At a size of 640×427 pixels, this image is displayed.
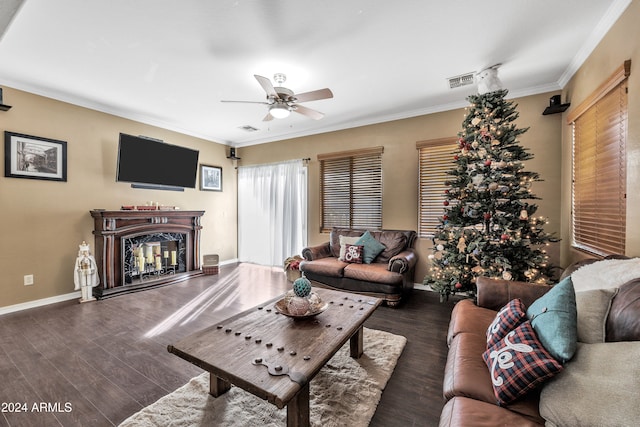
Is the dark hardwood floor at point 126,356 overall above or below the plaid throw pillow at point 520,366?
below

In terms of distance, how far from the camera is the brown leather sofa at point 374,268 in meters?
3.34

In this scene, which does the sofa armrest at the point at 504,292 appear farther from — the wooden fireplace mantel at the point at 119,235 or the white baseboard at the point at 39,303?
the white baseboard at the point at 39,303

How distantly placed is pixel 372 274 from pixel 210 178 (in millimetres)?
3959

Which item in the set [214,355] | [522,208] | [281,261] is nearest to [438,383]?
[214,355]

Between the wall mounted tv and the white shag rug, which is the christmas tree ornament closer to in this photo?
the white shag rug

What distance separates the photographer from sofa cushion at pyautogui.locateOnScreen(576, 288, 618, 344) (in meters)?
1.23

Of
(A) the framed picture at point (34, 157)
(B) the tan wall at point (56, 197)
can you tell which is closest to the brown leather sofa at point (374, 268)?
(B) the tan wall at point (56, 197)

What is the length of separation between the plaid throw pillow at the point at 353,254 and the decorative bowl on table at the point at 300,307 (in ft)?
6.34

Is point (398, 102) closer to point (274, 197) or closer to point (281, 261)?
point (274, 197)

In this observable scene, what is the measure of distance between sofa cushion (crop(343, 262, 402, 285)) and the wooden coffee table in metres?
1.22

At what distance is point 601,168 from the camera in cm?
242

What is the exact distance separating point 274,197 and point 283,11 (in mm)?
3729

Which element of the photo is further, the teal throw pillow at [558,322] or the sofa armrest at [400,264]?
the sofa armrest at [400,264]

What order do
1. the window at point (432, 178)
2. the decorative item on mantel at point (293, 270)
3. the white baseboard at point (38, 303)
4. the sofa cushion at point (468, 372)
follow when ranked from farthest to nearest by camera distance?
1. the decorative item on mantel at point (293, 270)
2. the window at point (432, 178)
3. the white baseboard at point (38, 303)
4. the sofa cushion at point (468, 372)
